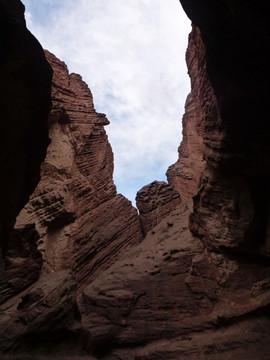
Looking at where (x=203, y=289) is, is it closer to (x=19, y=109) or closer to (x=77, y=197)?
(x=77, y=197)

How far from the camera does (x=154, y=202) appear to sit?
17.7m

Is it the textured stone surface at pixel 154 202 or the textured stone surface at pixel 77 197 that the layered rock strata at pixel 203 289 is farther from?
the textured stone surface at pixel 154 202

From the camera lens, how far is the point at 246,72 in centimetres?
603

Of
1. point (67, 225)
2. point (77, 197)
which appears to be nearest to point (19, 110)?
point (67, 225)

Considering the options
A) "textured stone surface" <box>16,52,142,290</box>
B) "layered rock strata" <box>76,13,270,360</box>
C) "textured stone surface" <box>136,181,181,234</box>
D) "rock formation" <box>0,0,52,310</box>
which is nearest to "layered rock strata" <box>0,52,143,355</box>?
"textured stone surface" <box>16,52,142,290</box>

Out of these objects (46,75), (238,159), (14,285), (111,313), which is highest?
(46,75)

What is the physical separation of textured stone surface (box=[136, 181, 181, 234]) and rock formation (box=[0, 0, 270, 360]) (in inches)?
42.8

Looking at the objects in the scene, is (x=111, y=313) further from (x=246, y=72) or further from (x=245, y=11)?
(x=245, y=11)

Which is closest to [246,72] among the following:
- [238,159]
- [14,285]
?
[238,159]

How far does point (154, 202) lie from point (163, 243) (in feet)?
17.4

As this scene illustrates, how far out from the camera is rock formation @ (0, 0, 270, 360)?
6.30m

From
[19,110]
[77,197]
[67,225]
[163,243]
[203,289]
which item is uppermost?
[19,110]

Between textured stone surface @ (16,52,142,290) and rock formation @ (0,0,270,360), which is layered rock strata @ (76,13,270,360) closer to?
rock formation @ (0,0,270,360)

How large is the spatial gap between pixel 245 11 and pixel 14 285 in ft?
28.2
